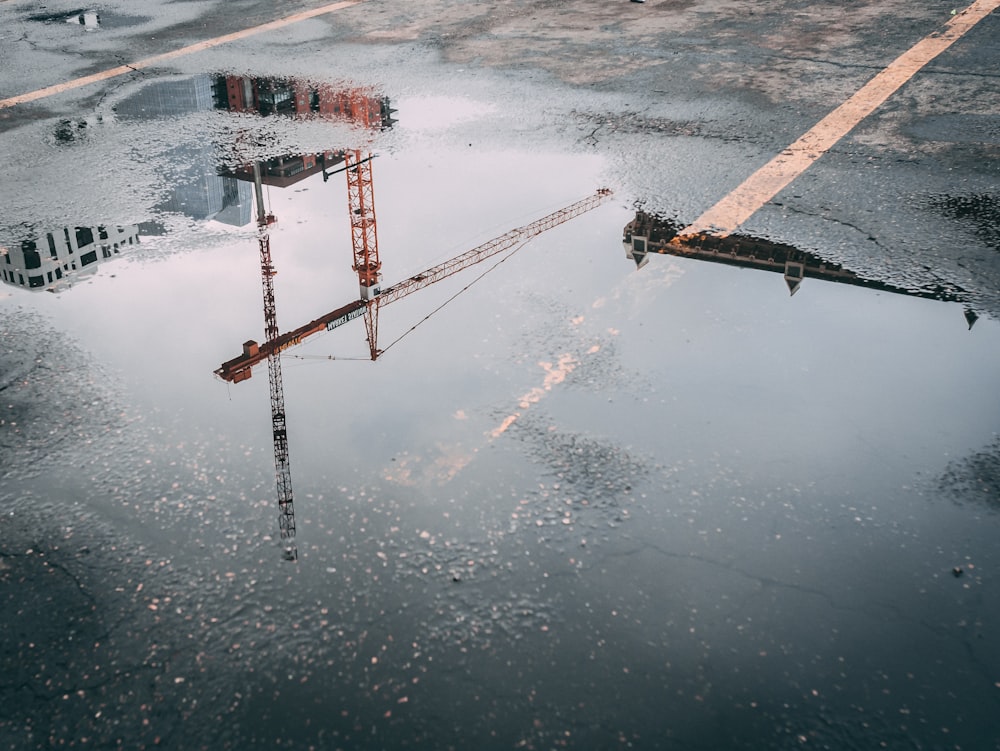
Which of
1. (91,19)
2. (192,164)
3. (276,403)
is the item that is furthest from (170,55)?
(276,403)

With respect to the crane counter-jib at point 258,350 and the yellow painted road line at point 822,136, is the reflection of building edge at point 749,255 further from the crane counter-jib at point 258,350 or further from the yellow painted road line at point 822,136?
the crane counter-jib at point 258,350

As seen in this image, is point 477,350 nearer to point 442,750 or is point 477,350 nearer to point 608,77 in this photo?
point 442,750

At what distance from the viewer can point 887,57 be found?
9.98m

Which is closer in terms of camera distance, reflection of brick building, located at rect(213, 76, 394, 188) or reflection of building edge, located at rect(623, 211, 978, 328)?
reflection of building edge, located at rect(623, 211, 978, 328)

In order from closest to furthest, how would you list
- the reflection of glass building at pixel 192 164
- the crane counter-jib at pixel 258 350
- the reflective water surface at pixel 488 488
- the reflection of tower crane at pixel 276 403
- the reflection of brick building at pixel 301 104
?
the reflective water surface at pixel 488 488, the reflection of tower crane at pixel 276 403, the crane counter-jib at pixel 258 350, the reflection of glass building at pixel 192 164, the reflection of brick building at pixel 301 104

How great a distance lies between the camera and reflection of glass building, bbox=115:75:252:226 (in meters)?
6.85

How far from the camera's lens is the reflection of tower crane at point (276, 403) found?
12.9 ft

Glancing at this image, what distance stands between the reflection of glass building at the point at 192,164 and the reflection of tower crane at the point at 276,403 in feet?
1.19

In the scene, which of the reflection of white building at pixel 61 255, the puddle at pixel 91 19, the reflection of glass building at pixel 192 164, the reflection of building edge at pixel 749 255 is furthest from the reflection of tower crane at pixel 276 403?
the puddle at pixel 91 19

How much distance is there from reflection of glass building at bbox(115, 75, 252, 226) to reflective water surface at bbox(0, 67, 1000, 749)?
0.61 feet

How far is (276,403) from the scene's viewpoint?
470 centimetres

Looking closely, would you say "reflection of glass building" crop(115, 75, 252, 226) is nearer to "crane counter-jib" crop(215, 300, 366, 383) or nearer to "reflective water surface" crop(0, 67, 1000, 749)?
"reflective water surface" crop(0, 67, 1000, 749)

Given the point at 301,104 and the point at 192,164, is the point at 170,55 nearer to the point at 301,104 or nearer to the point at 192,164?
the point at 301,104

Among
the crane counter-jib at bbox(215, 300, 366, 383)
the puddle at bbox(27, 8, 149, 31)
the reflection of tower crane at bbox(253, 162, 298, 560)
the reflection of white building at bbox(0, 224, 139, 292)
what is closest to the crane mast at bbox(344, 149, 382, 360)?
the crane counter-jib at bbox(215, 300, 366, 383)
